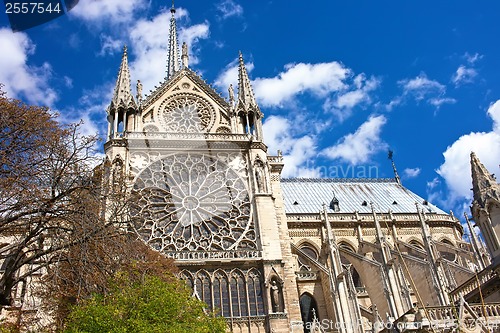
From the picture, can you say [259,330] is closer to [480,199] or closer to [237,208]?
[237,208]

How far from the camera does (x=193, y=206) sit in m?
Answer: 24.1

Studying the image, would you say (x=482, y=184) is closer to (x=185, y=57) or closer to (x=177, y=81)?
(x=177, y=81)

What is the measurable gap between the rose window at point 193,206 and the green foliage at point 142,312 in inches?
253

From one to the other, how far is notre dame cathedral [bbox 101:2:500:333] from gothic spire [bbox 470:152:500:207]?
421 cm

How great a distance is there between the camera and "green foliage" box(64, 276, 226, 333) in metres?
13.4

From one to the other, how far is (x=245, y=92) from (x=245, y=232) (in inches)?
363

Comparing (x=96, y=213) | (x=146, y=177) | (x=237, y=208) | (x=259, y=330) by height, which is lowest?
(x=259, y=330)

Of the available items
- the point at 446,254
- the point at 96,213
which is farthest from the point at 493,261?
the point at 446,254

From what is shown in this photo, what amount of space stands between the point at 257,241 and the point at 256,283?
2104mm

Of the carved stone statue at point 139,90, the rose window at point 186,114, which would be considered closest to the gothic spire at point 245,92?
the rose window at point 186,114

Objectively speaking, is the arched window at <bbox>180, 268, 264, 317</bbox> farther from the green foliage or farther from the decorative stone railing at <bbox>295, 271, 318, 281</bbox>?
the green foliage

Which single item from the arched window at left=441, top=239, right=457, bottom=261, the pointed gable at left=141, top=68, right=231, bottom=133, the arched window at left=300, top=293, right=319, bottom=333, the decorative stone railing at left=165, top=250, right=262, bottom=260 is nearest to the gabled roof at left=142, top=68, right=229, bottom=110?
the pointed gable at left=141, top=68, right=231, bottom=133

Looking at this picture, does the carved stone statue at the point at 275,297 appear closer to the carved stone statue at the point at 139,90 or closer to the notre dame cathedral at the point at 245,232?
the notre dame cathedral at the point at 245,232

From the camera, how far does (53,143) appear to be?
39.5 ft
